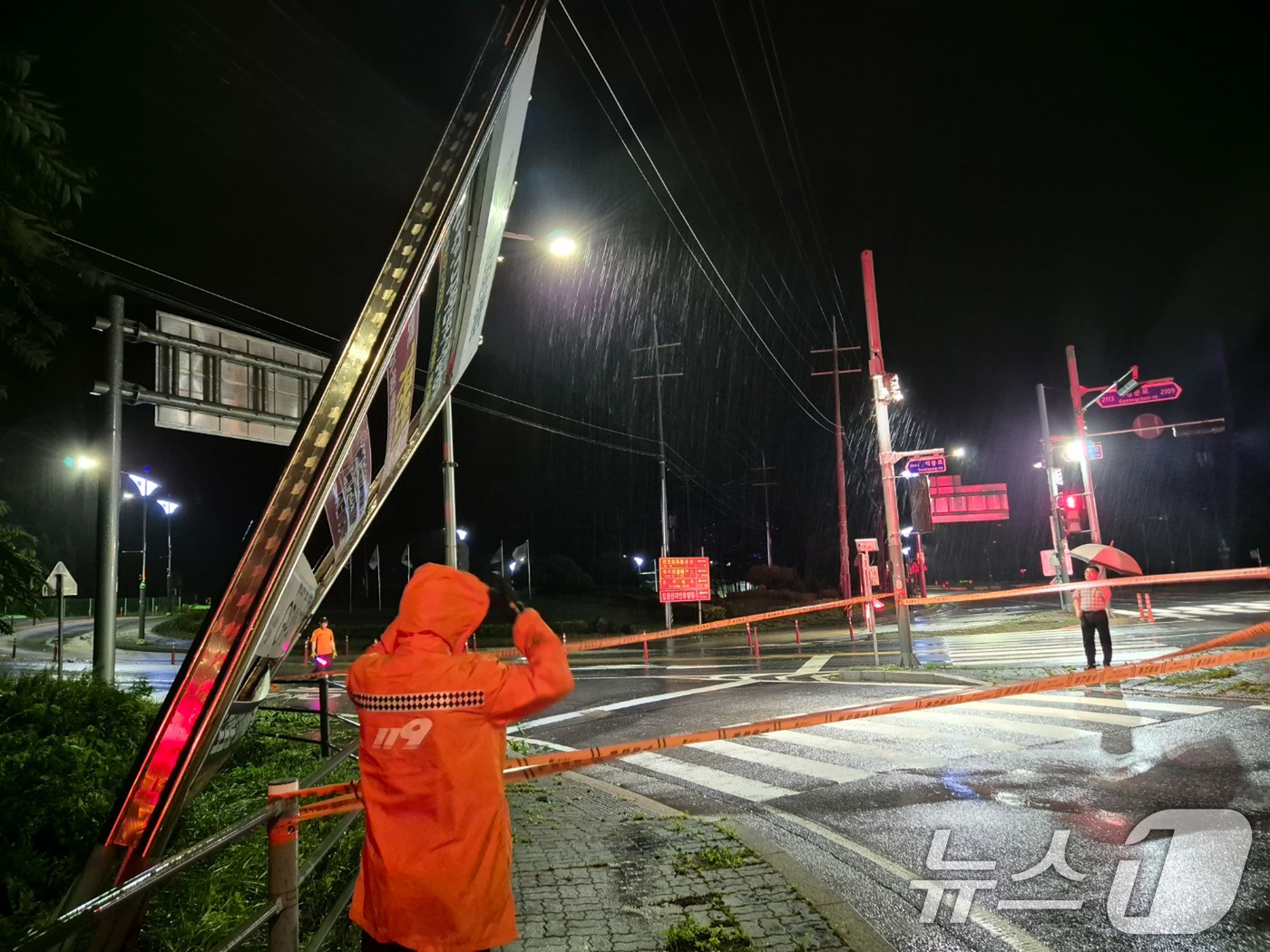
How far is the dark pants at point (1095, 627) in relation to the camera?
34.7 ft

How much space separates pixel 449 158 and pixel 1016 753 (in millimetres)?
7504

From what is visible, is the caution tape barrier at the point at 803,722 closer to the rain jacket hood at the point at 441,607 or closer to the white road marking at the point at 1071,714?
the rain jacket hood at the point at 441,607

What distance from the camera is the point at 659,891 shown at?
429 centimetres

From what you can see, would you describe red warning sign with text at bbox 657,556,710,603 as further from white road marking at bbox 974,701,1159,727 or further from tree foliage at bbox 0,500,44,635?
tree foliage at bbox 0,500,44,635

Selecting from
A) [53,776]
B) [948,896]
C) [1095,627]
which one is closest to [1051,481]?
[1095,627]

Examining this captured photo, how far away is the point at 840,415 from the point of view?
33.4 m

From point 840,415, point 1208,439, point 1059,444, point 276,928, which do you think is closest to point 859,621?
point 840,415

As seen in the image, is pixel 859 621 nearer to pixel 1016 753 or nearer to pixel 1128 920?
pixel 1016 753

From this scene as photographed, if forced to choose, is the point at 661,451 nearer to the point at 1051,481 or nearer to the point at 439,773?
the point at 1051,481

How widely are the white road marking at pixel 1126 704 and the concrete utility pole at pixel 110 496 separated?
11.6 m

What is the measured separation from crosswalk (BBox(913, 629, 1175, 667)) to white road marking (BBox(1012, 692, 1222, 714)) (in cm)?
387

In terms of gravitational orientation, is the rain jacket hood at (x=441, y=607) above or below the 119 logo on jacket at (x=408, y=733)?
above

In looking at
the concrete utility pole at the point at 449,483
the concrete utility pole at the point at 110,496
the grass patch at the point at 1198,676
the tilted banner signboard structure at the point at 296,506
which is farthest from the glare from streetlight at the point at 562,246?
the grass patch at the point at 1198,676

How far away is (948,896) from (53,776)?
18.7 feet
